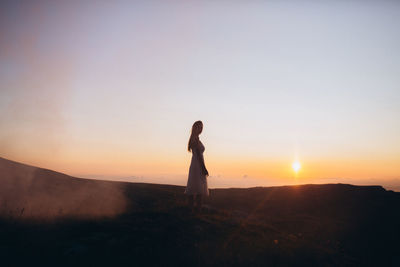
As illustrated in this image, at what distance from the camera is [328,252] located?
9.45 metres

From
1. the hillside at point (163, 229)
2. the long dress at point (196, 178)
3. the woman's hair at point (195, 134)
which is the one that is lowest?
the hillside at point (163, 229)

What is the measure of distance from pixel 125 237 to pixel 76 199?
17.0ft

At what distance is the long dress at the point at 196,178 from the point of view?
9789 mm

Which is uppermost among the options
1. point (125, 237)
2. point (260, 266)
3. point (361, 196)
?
point (361, 196)

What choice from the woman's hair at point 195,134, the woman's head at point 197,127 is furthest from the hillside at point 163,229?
the woman's head at point 197,127

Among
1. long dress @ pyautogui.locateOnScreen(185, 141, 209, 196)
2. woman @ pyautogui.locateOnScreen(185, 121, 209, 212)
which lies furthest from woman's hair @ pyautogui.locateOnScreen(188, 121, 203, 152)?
long dress @ pyautogui.locateOnScreen(185, 141, 209, 196)

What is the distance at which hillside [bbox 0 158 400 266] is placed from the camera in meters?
6.67

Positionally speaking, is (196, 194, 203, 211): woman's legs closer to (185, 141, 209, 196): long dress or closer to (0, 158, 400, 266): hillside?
(185, 141, 209, 196): long dress

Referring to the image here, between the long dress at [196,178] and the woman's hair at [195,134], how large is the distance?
20 cm

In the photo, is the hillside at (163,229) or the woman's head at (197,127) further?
the woman's head at (197,127)

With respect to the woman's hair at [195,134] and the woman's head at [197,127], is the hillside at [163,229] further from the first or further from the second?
the woman's head at [197,127]

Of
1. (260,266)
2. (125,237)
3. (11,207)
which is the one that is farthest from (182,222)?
(11,207)

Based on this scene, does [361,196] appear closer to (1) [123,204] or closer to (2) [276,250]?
(2) [276,250]

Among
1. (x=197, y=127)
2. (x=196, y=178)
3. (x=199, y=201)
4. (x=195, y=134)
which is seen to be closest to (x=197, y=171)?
(x=196, y=178)
